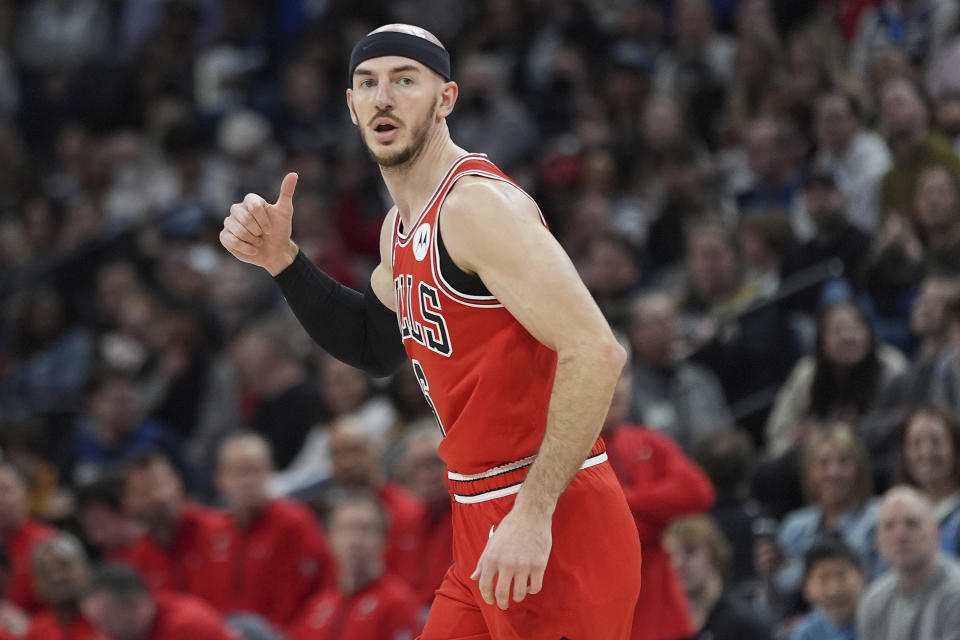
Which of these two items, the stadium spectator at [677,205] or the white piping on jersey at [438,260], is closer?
the white piping on jersey at [438,260]

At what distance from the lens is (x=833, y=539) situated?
24.7 ft

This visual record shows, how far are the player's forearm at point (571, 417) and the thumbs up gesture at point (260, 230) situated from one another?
47.0 inches

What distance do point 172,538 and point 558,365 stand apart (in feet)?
19.2

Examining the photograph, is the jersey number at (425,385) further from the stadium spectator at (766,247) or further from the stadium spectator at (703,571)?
the stadium spectator at (766,247)

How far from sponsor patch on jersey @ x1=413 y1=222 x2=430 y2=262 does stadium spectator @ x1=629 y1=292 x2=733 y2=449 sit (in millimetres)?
5428

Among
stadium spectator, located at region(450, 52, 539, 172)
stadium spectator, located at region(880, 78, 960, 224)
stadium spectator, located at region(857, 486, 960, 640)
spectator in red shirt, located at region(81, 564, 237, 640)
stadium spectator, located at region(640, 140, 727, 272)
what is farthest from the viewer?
stadium spectator, located at region(450, 52, 539, 172)

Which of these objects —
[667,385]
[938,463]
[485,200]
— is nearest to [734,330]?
[667,385]

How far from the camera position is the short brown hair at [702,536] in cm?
751

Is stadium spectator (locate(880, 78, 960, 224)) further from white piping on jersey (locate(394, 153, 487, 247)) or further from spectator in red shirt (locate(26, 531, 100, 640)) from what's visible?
white piping on jersey (locate(394, 153, 487, 247))

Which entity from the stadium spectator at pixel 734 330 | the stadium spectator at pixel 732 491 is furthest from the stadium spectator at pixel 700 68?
the stadium spectator at pixel 732 491

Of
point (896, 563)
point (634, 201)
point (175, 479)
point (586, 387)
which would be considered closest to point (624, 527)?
point (586, 387)

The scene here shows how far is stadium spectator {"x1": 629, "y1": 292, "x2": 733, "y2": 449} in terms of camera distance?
9773 millimetres

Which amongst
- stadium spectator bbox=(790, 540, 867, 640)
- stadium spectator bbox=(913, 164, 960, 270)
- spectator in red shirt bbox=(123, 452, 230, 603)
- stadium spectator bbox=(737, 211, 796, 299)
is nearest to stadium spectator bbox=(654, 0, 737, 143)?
stadium spectator bbox=(737, 211, 796, 299)

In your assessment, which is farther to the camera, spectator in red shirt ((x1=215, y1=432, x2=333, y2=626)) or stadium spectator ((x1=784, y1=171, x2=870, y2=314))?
stadium spectator ((x1=784, y1=171, x2=870, y2=314))
